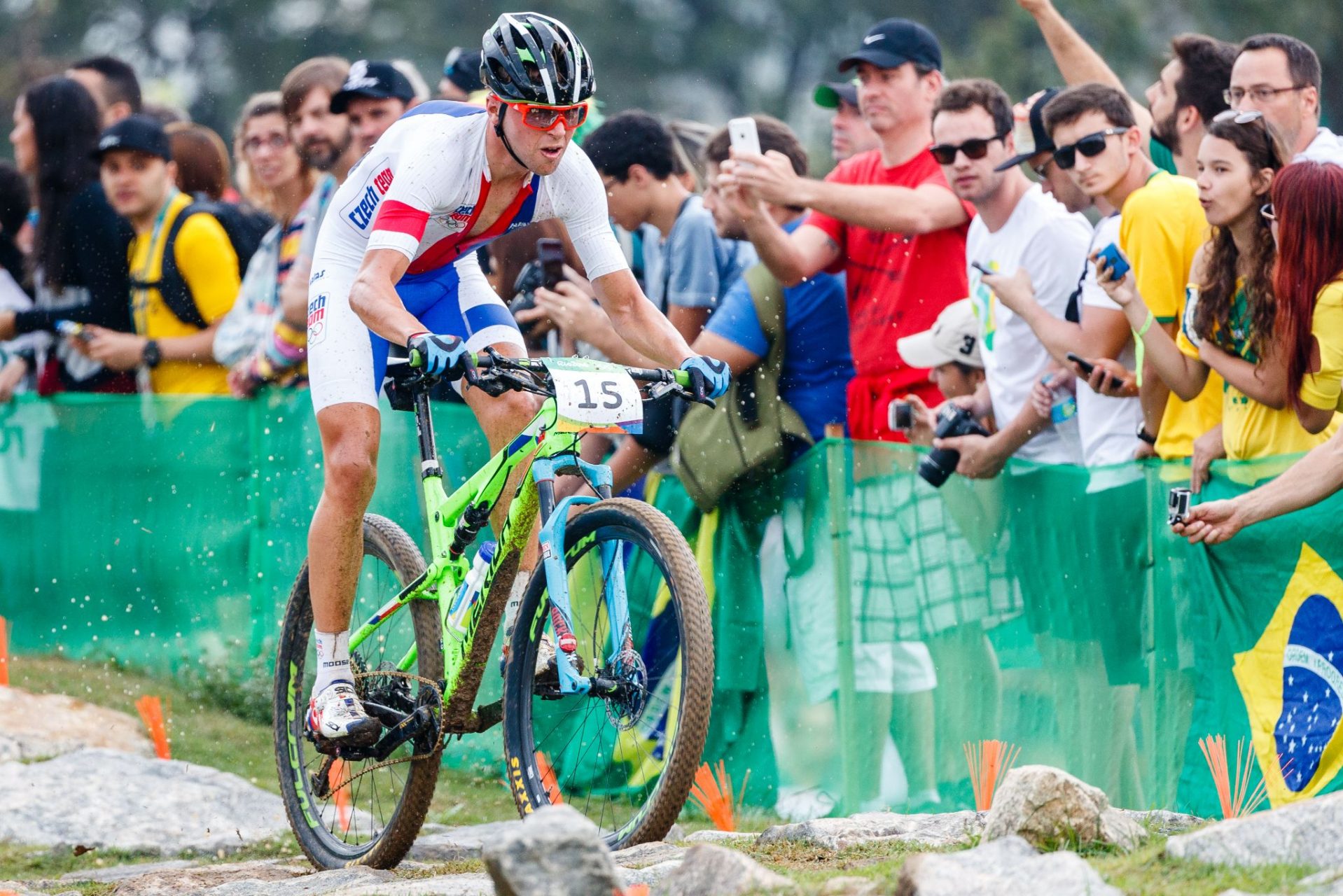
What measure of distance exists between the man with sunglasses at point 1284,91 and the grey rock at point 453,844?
3.71m

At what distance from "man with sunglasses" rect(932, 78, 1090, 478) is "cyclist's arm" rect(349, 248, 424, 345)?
102 inches

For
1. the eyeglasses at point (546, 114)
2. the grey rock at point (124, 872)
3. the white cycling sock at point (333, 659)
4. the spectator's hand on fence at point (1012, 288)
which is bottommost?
the grey rock at point (124, 872)

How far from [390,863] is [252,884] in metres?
0.52

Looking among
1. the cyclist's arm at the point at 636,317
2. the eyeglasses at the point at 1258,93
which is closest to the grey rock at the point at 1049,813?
the cyclist's arm at the point at 636,317

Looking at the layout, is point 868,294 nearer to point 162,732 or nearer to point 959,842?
point 959,842

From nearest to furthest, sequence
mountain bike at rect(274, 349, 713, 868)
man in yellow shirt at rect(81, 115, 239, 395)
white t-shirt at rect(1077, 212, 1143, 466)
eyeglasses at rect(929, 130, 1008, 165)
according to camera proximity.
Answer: mountain bike at rect(274, 349, 713, 868), white t-shirt at rect(1077, 212, 1143, 466), eyeglasses at rect(929, 130, 1008, 165), man in yellow shirt at rect(81, 115, 239, 395)

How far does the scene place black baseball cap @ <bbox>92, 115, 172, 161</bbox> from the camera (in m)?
10.7

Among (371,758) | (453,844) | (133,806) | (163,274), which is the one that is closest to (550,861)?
(371,758)

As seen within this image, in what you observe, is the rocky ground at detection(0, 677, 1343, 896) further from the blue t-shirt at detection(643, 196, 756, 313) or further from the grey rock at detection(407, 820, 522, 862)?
the blue t-shirt at detection(643, 196, 756, 313)

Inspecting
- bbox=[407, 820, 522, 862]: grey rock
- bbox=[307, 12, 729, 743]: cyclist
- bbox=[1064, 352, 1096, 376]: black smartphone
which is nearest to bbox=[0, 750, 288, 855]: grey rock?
bbox=[407, 820, 522, 862]: grey rock

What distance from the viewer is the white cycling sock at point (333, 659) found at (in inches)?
256

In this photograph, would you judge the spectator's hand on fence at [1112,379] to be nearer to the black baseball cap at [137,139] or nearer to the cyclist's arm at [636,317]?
the cyclist's arm at [636,317]

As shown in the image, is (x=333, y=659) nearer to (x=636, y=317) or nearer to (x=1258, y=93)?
(x=636, y=317)

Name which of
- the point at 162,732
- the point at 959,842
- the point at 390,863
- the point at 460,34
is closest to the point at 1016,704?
the point at 959,842
